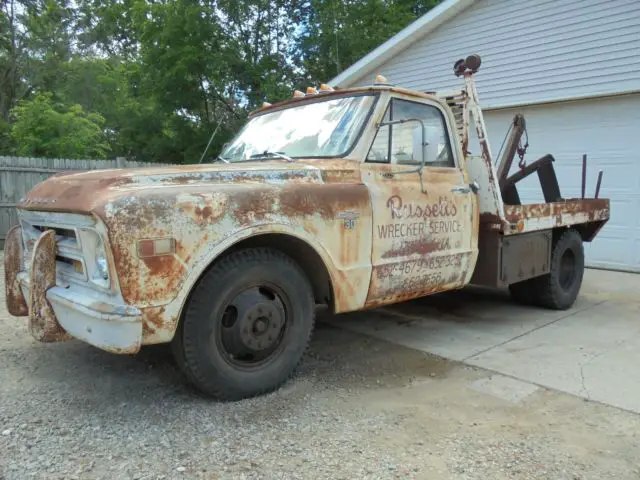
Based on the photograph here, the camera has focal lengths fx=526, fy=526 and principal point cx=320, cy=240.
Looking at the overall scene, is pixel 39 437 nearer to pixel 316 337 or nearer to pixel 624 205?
pixel 316 337

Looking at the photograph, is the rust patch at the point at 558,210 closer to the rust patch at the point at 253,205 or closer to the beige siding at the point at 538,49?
the rust patch at the point at 253,205

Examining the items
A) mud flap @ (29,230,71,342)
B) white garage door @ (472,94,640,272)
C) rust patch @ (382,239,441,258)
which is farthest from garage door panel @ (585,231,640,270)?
mud flap @ (29,230,71,342)

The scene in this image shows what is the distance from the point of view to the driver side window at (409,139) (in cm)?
411

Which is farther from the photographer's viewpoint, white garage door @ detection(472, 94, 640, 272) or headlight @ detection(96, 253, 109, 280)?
white garage door @ detection(472, 94, 640, 272)

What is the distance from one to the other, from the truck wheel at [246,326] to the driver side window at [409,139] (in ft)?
4.06

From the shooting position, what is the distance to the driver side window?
162 inches

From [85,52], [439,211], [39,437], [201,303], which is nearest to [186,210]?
[201,303]

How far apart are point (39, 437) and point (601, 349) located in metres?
4.37

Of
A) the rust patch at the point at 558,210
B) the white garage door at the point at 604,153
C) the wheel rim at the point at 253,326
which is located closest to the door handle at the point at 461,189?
the rust patch at the point at 558,210

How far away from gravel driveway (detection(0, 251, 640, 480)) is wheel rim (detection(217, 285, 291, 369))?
0.97 ft

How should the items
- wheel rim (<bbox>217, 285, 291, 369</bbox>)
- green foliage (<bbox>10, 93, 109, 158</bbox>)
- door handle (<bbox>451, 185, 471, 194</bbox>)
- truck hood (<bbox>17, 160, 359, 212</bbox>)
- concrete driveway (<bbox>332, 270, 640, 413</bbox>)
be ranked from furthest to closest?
green foliage (<bbox>10, 93, 109, 158</bbox>), door handle (<bbox>451, 185, 471, 194</bbox>), concrete driveway (<bbox>332, 270, 640, 413</bbox>), wheel rim (<bbox>217, 285, 291, 369</bbox>), truck hood (<bbox>17, 160, 359, 212</bbox>)

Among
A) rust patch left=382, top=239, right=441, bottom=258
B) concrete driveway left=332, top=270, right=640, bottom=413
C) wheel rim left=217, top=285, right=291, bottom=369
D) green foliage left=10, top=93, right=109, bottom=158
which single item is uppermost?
green foliage left=10, top=93, right=109, bottom=158

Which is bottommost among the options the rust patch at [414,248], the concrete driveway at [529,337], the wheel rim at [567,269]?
the concrete driveway at [529,337]

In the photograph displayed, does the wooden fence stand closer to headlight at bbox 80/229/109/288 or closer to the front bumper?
the front bumper
